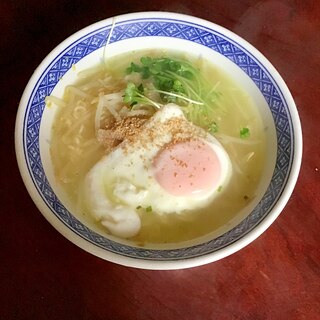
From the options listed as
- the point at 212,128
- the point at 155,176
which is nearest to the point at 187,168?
the point at 155,176

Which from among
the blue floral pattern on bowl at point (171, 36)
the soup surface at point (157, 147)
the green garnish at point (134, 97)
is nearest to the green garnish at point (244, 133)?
the soup surface at point (157, 147)

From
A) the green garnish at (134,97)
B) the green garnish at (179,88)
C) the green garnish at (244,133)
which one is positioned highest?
the green garnish at (179,88)

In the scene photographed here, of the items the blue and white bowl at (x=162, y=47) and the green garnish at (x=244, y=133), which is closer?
the blue and white bowl at (x=162, y=47)

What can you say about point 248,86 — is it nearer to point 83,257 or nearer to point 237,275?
point 237,275

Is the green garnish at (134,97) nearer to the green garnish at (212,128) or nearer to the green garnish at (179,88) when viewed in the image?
the green garnish at (179,88)

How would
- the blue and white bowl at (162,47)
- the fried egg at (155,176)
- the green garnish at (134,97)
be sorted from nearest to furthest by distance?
the blue and white bowl at (162,47) < the fried egg at (155,176) < the green garnish at (134,97)

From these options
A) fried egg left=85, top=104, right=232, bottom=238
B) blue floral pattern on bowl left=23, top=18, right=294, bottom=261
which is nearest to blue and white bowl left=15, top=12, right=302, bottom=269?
blue floral pattern on bowl left=23, top=18, right=294, bottom=261
